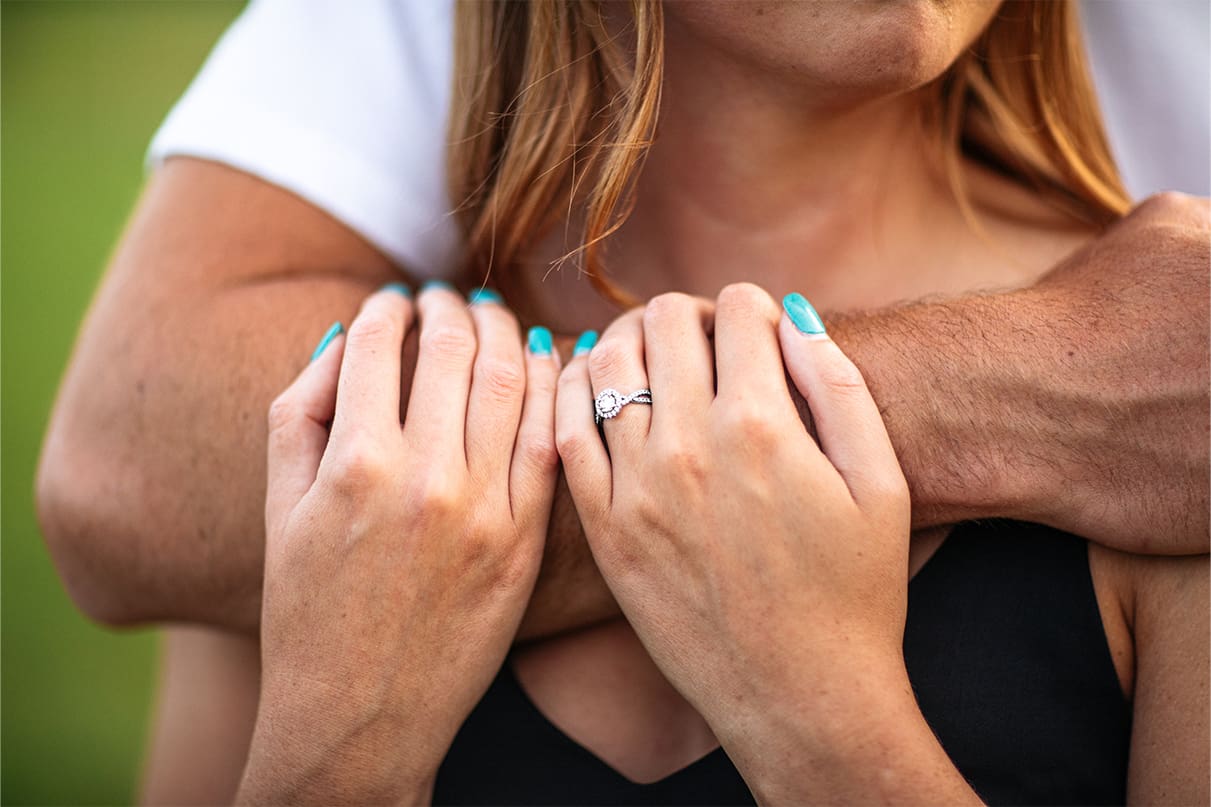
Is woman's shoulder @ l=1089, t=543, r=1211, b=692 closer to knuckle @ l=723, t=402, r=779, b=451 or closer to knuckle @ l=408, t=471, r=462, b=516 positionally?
knuckle @ l=723, t=402, r=779, b=451

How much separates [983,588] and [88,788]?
3.60 m

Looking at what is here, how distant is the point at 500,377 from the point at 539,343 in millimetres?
107

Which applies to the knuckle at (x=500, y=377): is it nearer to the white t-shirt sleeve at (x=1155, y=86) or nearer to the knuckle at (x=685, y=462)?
the knuckle at (x=685, y=462)

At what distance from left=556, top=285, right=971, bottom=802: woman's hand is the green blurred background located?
3.40 metres

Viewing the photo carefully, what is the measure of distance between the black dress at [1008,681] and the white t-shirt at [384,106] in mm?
832

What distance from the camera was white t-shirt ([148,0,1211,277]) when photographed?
152 centimetres

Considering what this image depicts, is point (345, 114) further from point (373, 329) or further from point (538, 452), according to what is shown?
point (538, 452)

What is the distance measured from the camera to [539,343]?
1237 millimetres

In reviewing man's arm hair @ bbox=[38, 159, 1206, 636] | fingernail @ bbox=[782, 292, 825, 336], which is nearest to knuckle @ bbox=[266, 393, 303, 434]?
man's arm hair @ bbox=[38, 159, 1206, 636]

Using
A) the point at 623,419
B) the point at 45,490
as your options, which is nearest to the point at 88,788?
the point at 45,490

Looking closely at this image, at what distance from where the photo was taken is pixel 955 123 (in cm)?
160

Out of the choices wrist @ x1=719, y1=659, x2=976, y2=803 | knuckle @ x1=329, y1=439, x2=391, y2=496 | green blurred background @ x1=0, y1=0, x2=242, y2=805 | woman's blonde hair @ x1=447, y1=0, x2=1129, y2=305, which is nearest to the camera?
wrist @ x1=719, y1=659, x2=976, y2=803

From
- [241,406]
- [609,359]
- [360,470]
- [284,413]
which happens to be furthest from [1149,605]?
[241,406]

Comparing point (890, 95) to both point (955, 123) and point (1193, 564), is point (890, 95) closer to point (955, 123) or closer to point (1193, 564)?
point (955, 123)
